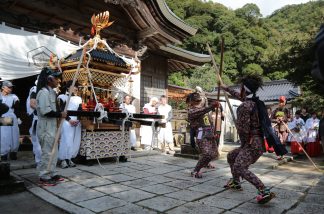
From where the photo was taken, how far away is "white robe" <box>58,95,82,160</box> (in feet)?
20.6

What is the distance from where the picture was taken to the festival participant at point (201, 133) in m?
5.70

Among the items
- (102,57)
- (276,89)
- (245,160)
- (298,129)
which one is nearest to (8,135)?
(102,57)

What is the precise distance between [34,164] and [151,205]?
3551 mm

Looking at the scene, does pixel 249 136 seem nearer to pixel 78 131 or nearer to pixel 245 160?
pixel 245 160

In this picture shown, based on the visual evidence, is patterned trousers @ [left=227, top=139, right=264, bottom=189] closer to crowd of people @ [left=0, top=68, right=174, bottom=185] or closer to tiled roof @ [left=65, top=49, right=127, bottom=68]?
crowd of people @ [left=0, top=68, right=174, bottom=185]

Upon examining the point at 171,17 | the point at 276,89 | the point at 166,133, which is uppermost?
the point at 276,89

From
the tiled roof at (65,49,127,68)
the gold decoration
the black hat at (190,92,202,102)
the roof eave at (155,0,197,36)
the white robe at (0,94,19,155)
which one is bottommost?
the white robe at (0,94,19,155)

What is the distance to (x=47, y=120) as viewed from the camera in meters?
4.91

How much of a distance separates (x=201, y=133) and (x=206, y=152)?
0.45 meters

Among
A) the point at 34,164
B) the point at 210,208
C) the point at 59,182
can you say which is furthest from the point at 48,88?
the point at 210,208

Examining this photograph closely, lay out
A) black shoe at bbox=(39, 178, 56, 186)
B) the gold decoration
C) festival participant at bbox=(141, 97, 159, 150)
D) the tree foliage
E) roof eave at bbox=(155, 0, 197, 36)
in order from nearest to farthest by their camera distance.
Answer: black shoe at bbox=(39, 178, 56, 186)
the gold decoration
roof eave at bbox=(155, 0, 197, 36)
festival participant at bbox=(141, 97, 159, 150)
the tree foliage

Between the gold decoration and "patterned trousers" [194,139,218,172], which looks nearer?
"patterned trousers" [194,139,218,172]

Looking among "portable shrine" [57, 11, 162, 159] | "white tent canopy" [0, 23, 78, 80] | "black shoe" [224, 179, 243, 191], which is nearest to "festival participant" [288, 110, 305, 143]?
"black shoe" [224, 179, 243, 191]

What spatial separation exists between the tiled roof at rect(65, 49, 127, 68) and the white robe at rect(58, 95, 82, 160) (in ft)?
3.09
